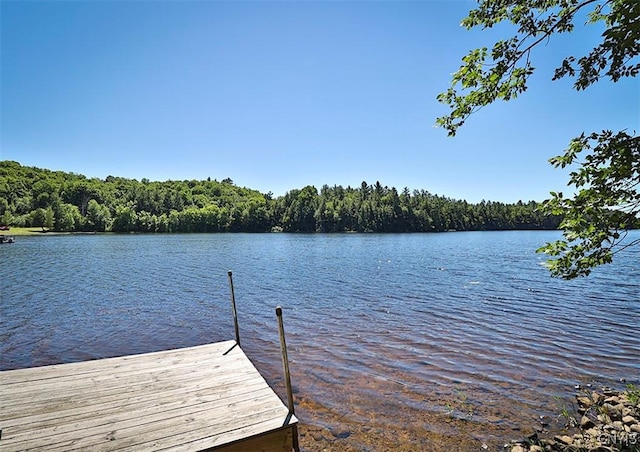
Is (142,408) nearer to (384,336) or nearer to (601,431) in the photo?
(601,431)

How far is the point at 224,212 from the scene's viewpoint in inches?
5231

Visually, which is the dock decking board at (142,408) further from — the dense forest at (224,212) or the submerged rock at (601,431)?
the dense forest at (224,212)

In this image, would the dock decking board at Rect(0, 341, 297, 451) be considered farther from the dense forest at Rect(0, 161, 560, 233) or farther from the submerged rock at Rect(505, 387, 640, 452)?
the dense forest at Rect(0, 161, 560, 233)

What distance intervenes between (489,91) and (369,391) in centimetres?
693

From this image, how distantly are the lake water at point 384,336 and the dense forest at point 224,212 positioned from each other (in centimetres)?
9941

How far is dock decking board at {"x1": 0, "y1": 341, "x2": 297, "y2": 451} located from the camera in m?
4.23

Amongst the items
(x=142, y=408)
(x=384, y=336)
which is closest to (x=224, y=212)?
(x=384, y=336)

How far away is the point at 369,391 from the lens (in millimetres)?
8367

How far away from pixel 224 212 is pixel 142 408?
13262 cm

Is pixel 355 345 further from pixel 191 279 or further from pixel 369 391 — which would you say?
pixel 191 279

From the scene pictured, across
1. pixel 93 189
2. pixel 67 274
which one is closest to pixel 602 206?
pixel 67 274

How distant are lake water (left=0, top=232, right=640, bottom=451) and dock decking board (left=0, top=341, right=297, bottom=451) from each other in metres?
2.04

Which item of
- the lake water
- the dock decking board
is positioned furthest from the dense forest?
the dock decking board

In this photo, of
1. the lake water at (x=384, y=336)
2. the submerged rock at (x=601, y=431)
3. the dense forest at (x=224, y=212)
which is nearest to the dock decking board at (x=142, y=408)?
the lake water at (x=384, y=336)
